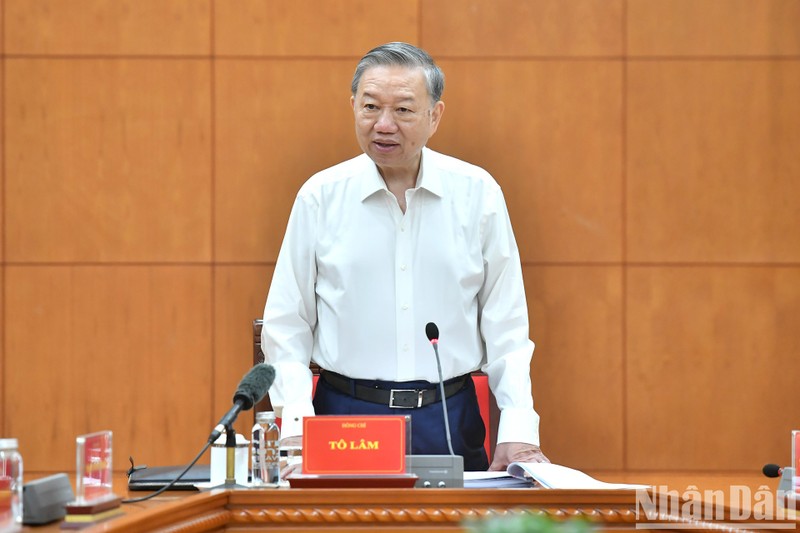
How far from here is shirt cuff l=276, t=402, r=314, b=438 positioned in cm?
265

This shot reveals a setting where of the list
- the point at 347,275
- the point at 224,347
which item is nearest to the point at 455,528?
the point at 347,275

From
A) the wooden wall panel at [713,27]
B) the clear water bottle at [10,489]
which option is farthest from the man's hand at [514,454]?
the wooden wall panel at [713,27]

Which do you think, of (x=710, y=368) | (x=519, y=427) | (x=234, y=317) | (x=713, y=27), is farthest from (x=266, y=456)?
(x=713, y=27)

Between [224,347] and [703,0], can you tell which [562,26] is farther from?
[224,347]

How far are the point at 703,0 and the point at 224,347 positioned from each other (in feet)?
8.07

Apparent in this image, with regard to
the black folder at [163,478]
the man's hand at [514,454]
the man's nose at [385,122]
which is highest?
the man's nose at [385,122]

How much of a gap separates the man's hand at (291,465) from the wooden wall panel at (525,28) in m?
2.26

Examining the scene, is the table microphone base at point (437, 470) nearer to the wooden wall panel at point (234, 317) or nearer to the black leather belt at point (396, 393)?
the black leather belt at point (396, 393)

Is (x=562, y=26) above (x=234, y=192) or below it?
above

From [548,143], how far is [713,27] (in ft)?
2.75

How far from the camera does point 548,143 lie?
4453 mm

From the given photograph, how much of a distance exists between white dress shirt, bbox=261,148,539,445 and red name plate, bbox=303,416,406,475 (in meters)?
0.74

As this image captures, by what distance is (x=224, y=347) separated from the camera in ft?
14.5

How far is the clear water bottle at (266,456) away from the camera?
7.14 ft
